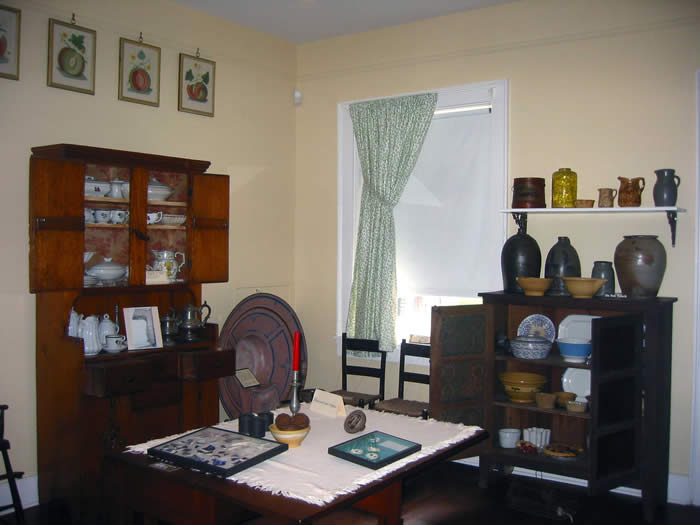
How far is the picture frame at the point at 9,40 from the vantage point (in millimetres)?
3545

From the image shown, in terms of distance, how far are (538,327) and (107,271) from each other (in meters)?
2.67

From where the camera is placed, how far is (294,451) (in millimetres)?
2428

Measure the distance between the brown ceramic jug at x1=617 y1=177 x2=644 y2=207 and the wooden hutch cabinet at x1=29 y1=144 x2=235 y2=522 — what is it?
2543mm

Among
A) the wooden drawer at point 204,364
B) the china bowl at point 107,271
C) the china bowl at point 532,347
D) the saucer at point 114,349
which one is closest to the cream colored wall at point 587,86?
the china bowl at point 532,347

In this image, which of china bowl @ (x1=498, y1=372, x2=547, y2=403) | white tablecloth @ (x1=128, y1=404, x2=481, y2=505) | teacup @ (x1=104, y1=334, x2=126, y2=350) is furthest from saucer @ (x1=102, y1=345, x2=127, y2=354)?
china bowl @ (x1=498, y1=372, x2=547, y2=403)

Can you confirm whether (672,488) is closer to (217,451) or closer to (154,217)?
(217,451)

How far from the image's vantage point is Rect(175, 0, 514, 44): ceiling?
448 centimetres

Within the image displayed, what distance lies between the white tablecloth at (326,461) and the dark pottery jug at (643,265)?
5.23 ft

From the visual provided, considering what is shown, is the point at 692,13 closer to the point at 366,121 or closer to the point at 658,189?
the point at 658,189

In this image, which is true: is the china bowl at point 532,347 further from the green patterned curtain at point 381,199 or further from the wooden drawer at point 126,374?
the wooden drawer at point 126,374

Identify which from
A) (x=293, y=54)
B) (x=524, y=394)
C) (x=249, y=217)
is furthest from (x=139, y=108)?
(x=524, y=394)

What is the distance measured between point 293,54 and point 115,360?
10.0 ft

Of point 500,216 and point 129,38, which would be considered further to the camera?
point 500,216

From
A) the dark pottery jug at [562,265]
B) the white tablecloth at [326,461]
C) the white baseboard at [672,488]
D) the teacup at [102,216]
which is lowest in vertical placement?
the white baseboard at [672,488]
